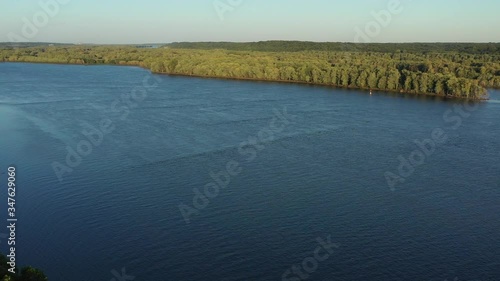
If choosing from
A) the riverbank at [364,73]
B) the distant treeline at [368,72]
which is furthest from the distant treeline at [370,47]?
the distant treeline at [368,72]

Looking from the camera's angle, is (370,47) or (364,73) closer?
(364,73)

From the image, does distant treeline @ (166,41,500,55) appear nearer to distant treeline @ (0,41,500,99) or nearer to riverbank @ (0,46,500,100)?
riverbank @ (0,46,500,100)

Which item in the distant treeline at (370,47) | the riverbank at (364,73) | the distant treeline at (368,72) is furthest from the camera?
the distant treeline at (370,47)

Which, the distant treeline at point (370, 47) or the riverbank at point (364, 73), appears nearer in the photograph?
the riverbank at point (364, 73)

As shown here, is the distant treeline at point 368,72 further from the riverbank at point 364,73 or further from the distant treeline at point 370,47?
the distant treeline at point 370,47

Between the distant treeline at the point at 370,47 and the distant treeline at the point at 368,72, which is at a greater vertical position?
the distant treeline at the point at 370,47

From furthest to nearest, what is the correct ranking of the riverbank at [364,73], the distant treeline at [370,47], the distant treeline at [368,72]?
the distant treeline at [370,47] < the distant treeline at [368,72] < the riverbank at [364,73]

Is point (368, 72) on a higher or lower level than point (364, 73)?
higher

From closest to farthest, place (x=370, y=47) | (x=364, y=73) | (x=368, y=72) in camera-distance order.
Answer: (x=364, y=73) < (x=368, y=72) < (x=370, y=47)

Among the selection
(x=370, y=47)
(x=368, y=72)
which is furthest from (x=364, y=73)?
(x=370, y=47)

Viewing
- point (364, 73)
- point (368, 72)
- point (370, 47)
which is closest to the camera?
point (364, 73)

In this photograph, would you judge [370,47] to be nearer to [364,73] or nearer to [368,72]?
[368,72]

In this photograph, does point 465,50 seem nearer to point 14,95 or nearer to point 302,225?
point 14,95
